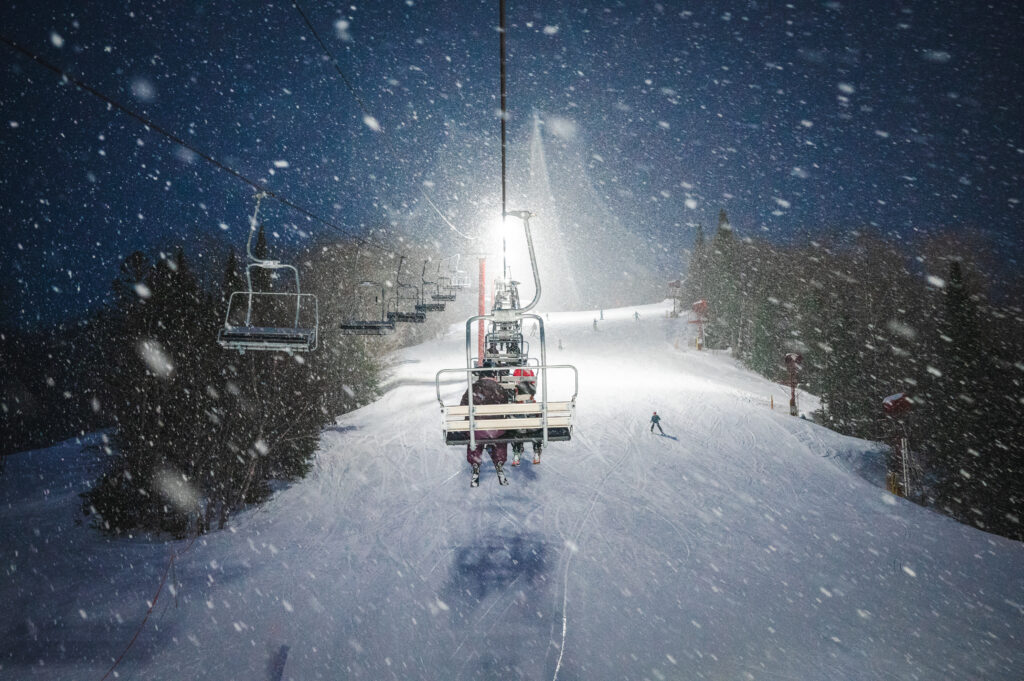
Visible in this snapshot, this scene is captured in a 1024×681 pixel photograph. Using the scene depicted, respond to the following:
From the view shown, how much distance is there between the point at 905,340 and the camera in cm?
3056

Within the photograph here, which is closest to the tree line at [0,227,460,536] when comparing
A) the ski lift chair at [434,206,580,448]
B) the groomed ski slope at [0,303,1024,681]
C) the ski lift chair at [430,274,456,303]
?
the groomed ski slope at [0,303,1024,681]

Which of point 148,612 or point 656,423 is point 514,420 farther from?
point 656,423

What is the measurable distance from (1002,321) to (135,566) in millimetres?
52159

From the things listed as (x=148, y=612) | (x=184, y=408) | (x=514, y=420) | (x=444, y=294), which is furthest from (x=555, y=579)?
(x=184, y=408)

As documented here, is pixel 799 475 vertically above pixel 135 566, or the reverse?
pixel 799 475

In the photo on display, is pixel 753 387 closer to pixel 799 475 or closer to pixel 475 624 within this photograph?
pixel 799 475

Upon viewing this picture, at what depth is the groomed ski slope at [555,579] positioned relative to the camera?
8523mm

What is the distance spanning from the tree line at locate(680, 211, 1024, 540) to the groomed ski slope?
770 cm

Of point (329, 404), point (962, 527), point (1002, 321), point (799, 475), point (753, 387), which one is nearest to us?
point (962, 527)

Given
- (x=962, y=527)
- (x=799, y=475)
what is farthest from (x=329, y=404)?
(x=962, y=527)

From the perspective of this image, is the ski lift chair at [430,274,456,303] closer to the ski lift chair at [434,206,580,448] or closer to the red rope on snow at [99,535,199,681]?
the ski lift chair at [434,206,580,448]

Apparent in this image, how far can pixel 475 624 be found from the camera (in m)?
9.08

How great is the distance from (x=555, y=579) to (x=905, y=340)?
34.9 meters

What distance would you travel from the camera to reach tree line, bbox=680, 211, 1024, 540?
1994cm
